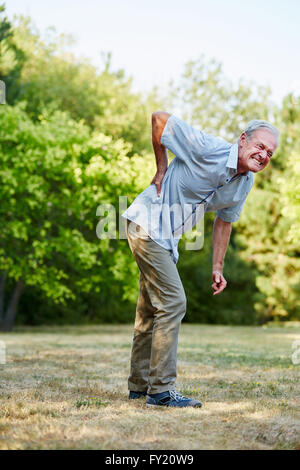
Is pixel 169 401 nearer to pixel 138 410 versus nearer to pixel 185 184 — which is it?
pixel 138 410

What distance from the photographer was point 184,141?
379 centimetres

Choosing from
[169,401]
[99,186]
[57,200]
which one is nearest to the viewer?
[169,401]

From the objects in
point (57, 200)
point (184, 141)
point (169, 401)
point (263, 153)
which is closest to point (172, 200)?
point (184, 141)

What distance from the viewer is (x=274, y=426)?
317 cm

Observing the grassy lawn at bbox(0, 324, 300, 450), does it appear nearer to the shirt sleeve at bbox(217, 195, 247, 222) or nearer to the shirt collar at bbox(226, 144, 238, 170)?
the shirt sleeve at bbox(217, 195, 247, 222)

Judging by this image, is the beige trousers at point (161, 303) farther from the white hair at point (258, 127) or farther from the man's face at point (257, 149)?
the white hair at point (258, 127)

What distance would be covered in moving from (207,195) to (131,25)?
89.7ft

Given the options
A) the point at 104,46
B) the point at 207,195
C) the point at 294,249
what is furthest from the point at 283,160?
the point at 207,195

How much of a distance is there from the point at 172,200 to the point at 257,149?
27.0 inches

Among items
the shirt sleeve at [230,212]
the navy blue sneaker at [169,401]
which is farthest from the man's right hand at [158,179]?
the navy blue sneaker at [169,401]

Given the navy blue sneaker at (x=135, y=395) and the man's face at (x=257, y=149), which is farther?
the navy blue sneaker at (x=135, y=395)

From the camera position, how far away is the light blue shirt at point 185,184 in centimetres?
380

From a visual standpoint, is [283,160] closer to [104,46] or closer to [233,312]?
[233,312]

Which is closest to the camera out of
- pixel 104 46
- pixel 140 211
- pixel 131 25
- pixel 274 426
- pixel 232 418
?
pixel 274 426
